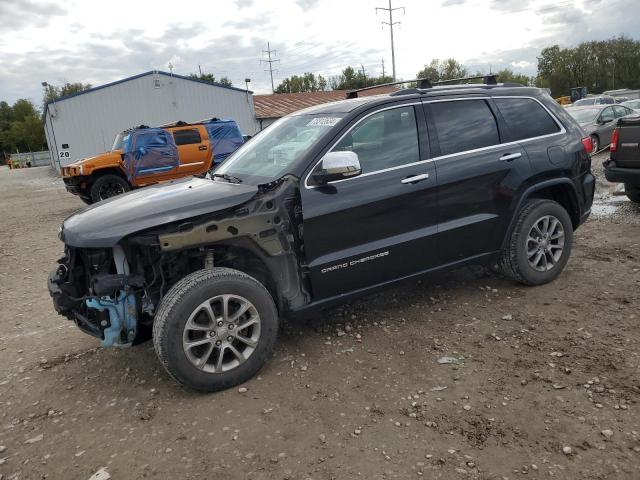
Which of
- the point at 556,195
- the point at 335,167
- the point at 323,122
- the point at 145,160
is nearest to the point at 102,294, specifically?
the point at 335,167

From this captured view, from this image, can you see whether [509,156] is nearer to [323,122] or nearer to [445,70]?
[323,122]

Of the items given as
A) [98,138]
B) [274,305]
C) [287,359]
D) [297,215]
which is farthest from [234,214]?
[98,138]

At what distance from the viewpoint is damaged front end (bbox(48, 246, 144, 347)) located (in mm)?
3131

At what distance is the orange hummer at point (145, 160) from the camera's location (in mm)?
11336

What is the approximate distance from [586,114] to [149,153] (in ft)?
39.7

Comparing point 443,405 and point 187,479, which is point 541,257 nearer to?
point 443,405

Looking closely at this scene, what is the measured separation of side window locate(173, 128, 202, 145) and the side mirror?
9.63m

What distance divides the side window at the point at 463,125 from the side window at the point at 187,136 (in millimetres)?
9370

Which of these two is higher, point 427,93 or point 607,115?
point 427,93

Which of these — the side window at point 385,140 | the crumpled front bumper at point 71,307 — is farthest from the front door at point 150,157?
the side window at point 385,140

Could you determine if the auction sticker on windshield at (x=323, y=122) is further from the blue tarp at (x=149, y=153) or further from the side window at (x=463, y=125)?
the blue tarp at (x=149, y=153)

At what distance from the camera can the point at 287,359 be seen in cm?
362

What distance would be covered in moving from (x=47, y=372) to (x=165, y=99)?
2496cm

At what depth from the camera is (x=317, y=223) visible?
135 inches
